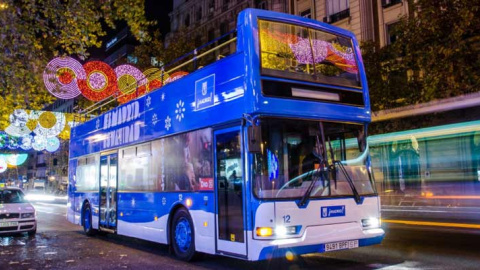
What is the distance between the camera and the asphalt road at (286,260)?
7.87 m

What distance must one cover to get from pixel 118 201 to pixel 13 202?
5.11 m

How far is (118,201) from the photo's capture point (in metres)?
12.0

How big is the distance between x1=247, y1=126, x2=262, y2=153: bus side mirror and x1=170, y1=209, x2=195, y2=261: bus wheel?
110 inches

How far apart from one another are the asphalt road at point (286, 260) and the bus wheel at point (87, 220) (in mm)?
1657

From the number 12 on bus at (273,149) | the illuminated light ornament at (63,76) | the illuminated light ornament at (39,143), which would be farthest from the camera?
the illuminated light ornament at (39,143)

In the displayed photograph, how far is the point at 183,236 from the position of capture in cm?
889

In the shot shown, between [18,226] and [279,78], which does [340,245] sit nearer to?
[279,78]

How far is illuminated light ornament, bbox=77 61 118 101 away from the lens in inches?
627

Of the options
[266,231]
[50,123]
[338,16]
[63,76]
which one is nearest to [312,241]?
[266,231]

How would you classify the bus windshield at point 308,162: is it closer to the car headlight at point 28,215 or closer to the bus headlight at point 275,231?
the bus headlight at point 275,231

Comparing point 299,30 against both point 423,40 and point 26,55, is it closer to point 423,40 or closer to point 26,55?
point 26,55

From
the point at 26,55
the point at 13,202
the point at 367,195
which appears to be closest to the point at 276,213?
the point at 367,195

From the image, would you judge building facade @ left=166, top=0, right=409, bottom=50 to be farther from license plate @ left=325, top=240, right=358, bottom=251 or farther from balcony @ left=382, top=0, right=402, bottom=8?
license plate @ left=325, top=240, right=358, bottom=251

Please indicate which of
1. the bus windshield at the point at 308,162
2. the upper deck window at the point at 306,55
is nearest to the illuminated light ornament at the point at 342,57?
the upper deck window at the point at 306,55
